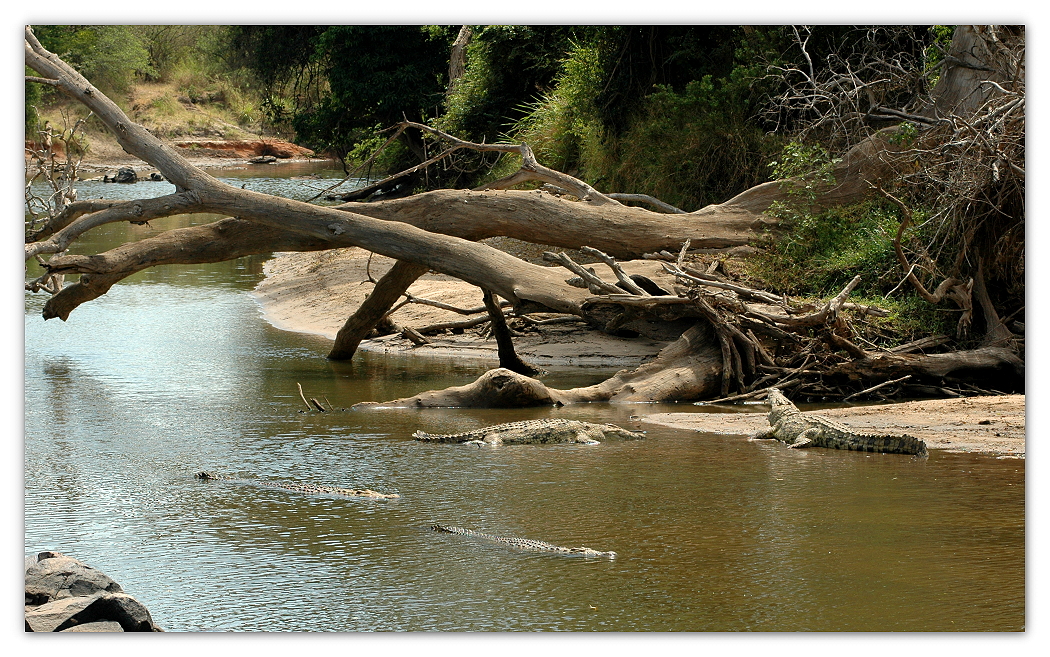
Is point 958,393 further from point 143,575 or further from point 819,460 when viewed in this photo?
point 143,575

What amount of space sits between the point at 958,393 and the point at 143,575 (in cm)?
673

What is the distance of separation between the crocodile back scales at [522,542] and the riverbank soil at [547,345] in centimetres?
300

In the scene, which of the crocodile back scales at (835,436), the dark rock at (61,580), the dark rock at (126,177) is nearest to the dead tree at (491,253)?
the crocodile back scales at (835,436)

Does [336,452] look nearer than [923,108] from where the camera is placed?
Yes

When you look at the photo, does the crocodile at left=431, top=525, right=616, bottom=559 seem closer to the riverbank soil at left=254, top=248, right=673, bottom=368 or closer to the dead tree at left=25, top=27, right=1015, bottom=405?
the dead tree at left=25, top=27, right=1015, bottom=405

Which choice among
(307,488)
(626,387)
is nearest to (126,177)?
(626,387)

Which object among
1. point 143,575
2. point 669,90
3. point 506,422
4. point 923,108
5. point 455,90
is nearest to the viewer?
point 143,575

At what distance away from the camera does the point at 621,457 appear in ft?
23.4

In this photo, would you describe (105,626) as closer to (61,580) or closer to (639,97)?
(61,580)

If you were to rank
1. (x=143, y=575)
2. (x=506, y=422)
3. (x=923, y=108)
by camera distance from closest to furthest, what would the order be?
(x=143, y=575), (x=506, y=422), (x=923, y=108)

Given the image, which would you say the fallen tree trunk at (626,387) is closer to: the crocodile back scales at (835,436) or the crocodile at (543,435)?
the crocodile at (543,435)

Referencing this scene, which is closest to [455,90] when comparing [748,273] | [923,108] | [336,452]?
[748,273]

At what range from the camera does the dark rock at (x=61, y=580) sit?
4168 mm

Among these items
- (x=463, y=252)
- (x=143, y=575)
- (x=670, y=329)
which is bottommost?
(x=143, y=575)
